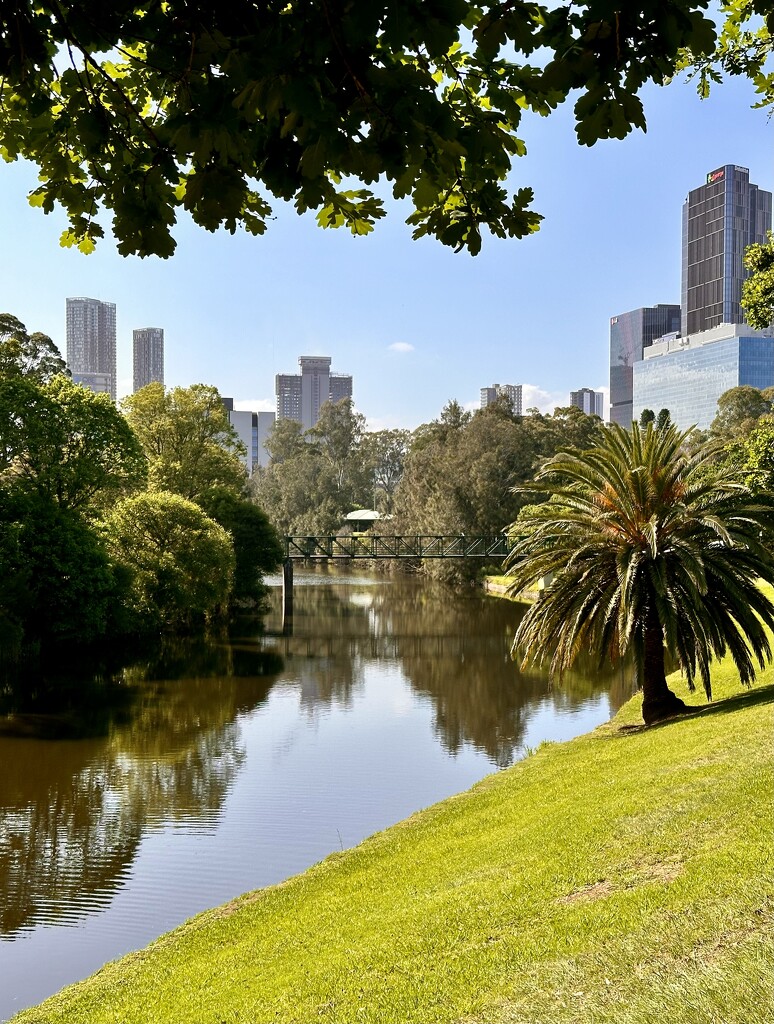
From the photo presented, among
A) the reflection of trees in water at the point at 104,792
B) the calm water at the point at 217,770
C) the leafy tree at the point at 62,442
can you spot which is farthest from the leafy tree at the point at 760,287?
the leafy tree at the point at 62,442

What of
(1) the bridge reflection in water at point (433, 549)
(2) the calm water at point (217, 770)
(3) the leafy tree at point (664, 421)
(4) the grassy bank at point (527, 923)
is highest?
(3) the leafy tree at point (664, 421)

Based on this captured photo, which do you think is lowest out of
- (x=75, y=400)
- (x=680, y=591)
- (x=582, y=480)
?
(x=680, y=591)

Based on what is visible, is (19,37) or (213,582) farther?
(213,582)

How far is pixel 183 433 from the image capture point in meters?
39.4

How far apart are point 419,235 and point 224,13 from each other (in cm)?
118

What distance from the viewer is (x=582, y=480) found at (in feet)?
46.3

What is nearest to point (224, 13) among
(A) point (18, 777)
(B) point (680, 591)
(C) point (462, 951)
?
(C) point (462, 951)

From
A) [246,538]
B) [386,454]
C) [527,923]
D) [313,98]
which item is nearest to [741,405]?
[386,454]

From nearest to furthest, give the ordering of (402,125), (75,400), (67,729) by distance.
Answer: (402,125)
(67,729)
(75,400)

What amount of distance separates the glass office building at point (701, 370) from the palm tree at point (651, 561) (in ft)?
331

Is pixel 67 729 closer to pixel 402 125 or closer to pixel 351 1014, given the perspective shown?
pixel 351 1014

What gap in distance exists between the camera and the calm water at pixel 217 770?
9.99 metres

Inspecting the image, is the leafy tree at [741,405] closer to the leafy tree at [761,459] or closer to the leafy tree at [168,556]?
the leafy tree at [168,556]

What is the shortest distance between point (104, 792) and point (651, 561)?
8.97 meters
